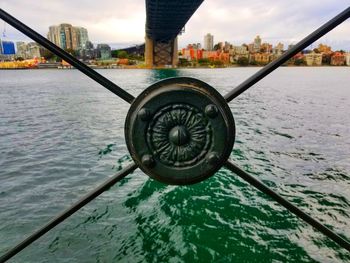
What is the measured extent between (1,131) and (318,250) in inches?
563

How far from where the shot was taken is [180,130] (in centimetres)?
163

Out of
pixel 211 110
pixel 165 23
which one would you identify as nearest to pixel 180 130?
pixel 211 110

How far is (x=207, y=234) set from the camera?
5.27m

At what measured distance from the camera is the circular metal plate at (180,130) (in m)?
1.61

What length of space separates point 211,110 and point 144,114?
337mm

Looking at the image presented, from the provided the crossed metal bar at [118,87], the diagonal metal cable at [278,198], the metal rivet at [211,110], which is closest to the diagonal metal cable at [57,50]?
the crossed metal bar at [118,87]

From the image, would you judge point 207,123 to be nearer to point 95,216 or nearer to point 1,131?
point 95,216

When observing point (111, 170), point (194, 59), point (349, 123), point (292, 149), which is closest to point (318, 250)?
point (111, 170)

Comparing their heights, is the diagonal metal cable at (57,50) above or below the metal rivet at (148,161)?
above

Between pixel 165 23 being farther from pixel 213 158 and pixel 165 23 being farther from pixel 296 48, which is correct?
pixel 213 158

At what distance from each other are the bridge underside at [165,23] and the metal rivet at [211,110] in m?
44.6

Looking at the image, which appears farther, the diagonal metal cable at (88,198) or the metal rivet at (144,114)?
the diagonal metal cable at (88,198)

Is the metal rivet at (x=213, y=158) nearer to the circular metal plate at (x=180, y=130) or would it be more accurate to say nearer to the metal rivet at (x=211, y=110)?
the circular metal plate at (x=180, y=130)

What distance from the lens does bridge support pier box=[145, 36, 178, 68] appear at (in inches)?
3834
